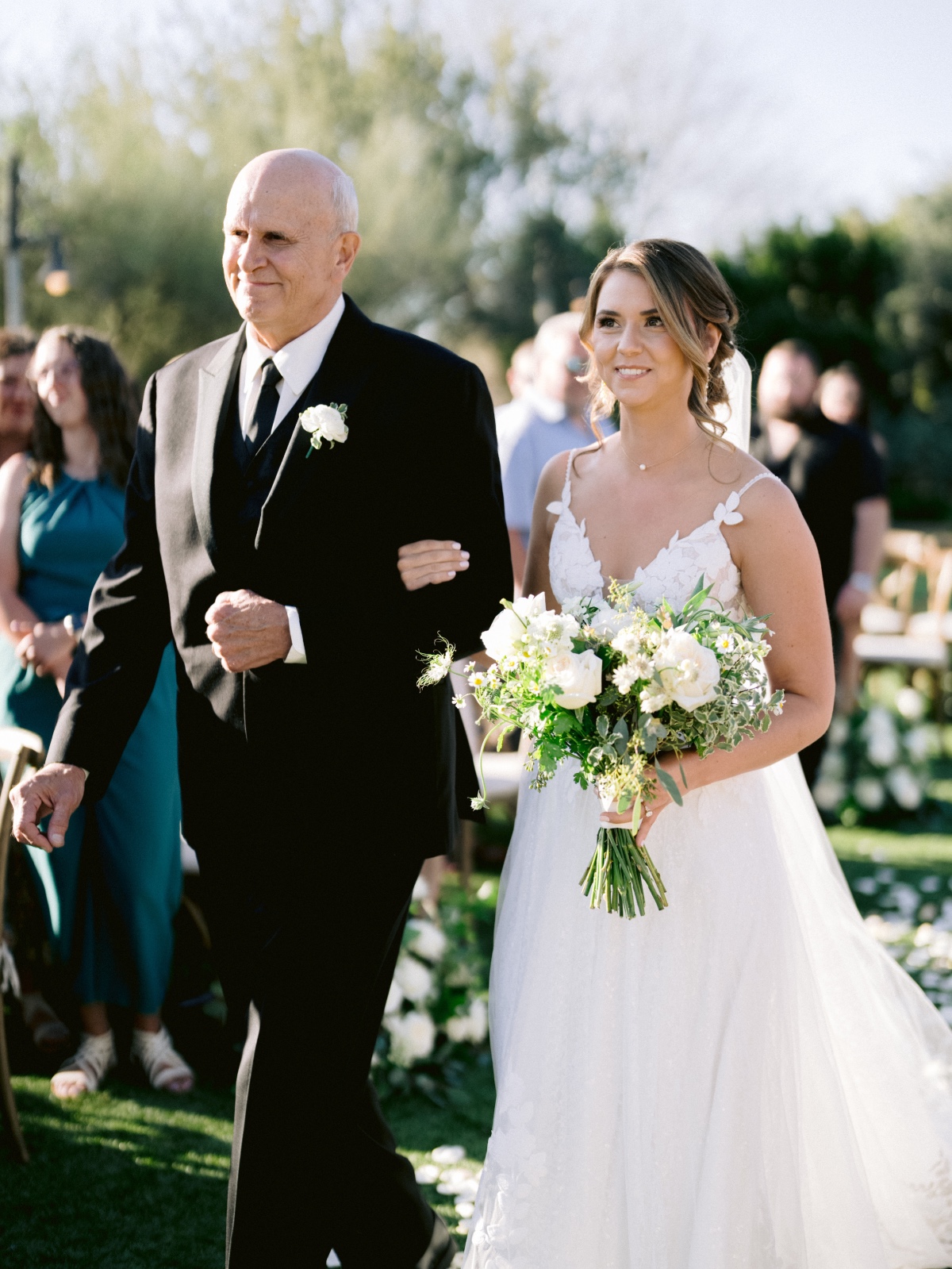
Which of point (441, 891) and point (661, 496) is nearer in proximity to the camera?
point (661, 496)

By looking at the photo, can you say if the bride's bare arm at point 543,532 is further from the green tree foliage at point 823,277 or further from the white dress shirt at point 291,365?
the green tree foliage at point 823,277

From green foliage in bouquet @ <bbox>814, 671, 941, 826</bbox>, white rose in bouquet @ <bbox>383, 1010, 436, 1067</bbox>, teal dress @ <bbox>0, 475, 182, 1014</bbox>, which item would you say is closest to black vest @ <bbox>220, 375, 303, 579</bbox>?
teal dress @ <bbox>0, 475, 182, 1014</bbox>

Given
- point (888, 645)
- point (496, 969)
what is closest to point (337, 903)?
point (496, 969)

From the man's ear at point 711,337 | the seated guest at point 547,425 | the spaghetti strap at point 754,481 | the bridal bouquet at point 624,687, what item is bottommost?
the bridal bouquet at point 624,687

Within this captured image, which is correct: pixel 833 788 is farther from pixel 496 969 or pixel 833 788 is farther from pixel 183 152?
pixel 183 152

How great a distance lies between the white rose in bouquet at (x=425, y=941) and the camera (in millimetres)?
4492

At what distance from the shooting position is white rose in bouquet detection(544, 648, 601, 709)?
7.39 feet

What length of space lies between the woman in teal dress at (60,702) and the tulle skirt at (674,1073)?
75.9 inches

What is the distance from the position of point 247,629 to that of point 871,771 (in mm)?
6528

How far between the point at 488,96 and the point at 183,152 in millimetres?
12903

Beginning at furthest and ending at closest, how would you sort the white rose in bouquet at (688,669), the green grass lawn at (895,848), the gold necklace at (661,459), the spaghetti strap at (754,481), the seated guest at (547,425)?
the green grass lawn at (895,848) → the seated guest at (547,425) → the gold necklace at (661,459) → the spaghetti strap at (754,481) → the white rose in bouquet at (688,669)

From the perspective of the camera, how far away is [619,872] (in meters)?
2.49

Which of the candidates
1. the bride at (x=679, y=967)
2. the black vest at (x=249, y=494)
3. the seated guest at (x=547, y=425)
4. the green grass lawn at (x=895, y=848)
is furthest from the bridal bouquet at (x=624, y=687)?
the green grass lawn at (x=895, y=848)

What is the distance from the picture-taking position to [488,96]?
34.1 m
